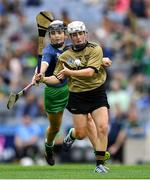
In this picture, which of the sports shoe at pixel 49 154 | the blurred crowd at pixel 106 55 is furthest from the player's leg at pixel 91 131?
the blurred crowd at pixel 106 55

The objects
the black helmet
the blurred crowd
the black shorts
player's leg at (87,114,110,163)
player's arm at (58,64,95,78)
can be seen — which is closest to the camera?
player's arm at (58,64,95,78)

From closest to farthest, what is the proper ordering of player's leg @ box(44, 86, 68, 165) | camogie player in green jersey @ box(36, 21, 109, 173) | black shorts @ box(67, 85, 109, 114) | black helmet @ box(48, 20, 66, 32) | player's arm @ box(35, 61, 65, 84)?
camogie player in green jersey @ box(36, 21, 109, 173)
black shorts @ box(67, 85, 109, 114)
player's arm @ box(35, 61, 65, 84)
black helmet @ box(48, 20, 66, 32)
player's leg @ box(44, 86, 68, 165)

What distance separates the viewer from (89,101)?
1429cm

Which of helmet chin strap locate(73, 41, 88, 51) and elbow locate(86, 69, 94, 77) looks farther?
helmet chin strap locate(73, 41, 88, 51)

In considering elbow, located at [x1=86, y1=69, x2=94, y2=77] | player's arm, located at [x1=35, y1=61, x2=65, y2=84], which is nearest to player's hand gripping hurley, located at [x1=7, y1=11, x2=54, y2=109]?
player's arm, located at [x1=35, y1=61, x2=65, y2=84]

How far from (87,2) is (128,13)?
6.16 ft

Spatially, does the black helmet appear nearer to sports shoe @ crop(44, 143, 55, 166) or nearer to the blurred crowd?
sports shoe @ crop(44, 143, 55, 166)

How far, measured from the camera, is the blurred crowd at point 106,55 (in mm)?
21422

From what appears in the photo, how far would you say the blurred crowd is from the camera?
2142 centimetres

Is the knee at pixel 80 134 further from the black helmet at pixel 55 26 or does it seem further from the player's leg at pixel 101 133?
the black helmet at pixel 55 26

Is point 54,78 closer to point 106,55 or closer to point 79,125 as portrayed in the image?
point 79,125

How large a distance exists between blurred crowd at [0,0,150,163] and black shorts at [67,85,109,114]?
627cm

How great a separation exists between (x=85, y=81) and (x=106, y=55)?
9306 mm

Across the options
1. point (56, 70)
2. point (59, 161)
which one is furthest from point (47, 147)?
point (59, 161)
